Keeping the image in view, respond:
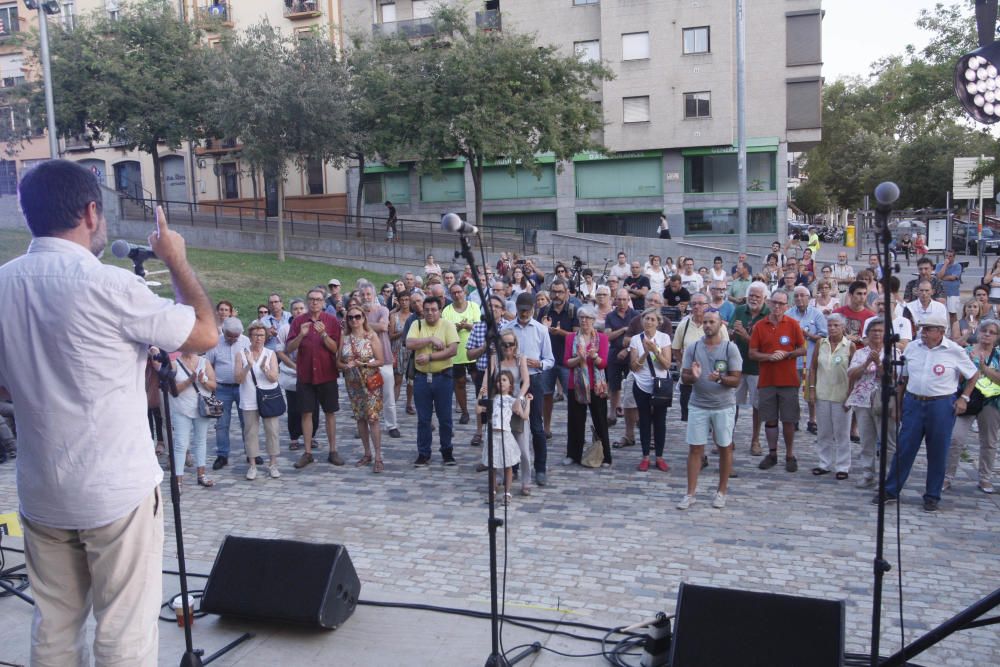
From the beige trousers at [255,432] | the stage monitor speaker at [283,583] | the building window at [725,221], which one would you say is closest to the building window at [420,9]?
the building window at [725,221]

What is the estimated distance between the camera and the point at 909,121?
56.8 m

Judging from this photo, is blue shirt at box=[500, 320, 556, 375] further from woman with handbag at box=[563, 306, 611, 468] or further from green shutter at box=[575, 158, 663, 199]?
green shutter at box=[575, 158, 663, 199]

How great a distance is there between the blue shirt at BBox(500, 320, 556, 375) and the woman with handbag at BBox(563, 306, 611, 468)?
24 cm

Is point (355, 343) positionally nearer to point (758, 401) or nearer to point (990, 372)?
point (758, 401)

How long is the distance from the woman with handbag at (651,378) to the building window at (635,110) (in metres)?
29.1

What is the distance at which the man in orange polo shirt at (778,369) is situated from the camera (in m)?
8.52

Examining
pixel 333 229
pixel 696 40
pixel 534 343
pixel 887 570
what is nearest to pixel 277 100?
pixel 333 229

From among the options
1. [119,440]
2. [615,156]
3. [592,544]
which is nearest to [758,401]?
[592,544]

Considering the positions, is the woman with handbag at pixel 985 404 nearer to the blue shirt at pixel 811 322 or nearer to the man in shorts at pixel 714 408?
the blue shirt at pixel 811 322

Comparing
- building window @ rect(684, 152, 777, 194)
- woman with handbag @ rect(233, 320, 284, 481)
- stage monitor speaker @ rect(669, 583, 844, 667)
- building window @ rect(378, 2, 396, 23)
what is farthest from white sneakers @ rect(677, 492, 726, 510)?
building window @ rect(378, 2, 396, 23)

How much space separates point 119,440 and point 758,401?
7438 millimetres

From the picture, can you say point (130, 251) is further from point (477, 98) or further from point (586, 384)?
point (477, 98)

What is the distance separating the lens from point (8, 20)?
43.0 meters

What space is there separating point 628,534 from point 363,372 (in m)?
3.61
